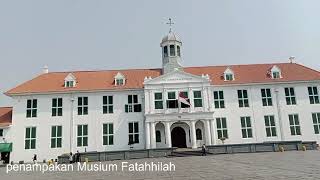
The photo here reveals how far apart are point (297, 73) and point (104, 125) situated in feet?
80.5

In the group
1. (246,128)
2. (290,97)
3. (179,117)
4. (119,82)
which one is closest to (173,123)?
(179,117)

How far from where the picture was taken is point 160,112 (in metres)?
34.7

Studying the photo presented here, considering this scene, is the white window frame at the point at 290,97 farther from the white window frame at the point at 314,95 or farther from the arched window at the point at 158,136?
the arched window at the point at 158,136

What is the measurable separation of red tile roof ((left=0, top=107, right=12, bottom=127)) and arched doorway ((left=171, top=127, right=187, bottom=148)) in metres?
18.6

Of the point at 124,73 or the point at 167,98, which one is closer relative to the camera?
the point at 167,98

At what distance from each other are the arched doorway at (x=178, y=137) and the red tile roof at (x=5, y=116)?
1865cm

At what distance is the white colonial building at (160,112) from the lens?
3481cm

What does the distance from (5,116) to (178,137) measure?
20793mm

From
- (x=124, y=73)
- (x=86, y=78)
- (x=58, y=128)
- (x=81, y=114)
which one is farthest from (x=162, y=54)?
(x=58, y=128)

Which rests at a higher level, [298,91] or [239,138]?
[298,91]

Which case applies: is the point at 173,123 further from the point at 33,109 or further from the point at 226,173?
the point at 226,173

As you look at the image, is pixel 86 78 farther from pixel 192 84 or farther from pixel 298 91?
pixel 298 91

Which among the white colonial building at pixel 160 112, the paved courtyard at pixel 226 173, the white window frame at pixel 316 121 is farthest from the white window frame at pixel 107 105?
the white window frame at pixel 316 121

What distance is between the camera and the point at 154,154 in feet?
94.2
